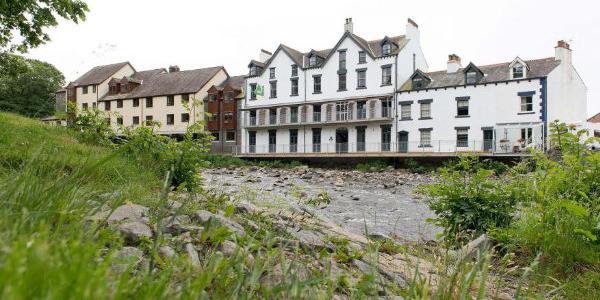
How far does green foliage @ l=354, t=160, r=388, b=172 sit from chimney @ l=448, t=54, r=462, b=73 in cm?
1039

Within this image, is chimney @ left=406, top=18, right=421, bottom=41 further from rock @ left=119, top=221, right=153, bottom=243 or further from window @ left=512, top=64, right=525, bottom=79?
rock @ left=119, top=221, right=153, bottom=243

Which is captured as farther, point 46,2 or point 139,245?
point 46,2

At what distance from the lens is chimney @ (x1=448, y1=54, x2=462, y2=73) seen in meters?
38.3

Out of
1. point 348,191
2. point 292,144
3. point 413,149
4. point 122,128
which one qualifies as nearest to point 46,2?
point 122,128

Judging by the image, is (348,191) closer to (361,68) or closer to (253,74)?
(361,68)

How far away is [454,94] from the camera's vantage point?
1449 inches

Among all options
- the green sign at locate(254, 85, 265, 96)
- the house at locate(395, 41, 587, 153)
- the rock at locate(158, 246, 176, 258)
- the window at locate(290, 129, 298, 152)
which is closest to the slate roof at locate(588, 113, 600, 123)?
the house at locate(395, 41, 587, 153)

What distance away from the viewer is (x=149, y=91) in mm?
55594

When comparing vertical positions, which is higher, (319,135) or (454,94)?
(454,94)

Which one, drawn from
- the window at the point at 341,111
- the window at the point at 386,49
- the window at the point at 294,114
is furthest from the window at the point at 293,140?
the window at the point at 386,49

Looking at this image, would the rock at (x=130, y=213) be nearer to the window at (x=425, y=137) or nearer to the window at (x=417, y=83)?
the window at (x=425, y=137)

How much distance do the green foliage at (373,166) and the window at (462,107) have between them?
7527 millimetres

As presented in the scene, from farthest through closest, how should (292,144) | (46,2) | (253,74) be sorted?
(253,74), (292,144), (46,2)

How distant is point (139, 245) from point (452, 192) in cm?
478
